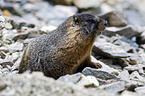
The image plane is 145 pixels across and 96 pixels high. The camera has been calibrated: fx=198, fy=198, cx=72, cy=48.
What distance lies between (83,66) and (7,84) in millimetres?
1617

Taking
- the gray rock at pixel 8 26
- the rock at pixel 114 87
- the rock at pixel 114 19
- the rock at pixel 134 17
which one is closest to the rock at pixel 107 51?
the rock at pixel 114 87

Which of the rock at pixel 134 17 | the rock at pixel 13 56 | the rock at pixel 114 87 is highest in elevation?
the rock at pixel 134 17

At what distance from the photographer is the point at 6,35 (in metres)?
6.09

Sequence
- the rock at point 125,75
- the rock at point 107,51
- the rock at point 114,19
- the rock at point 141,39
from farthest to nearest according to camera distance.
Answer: the rock at point 114,19 → the rock at point 141,39 → the rock at point 107,51 → the rock at point 125,75

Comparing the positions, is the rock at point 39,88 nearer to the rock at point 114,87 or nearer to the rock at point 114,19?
the rock at point 114,87

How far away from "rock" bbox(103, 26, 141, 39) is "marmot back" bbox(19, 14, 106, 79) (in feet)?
→ 9.89

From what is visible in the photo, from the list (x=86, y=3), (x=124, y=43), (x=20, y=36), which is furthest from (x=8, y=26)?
(x=86, y=3)

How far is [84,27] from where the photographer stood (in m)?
3.27

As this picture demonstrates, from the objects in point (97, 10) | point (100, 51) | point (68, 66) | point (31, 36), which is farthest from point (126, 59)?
point (97, 10)

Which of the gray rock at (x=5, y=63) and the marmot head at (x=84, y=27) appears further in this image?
the gray rock at (x=5, y=63)

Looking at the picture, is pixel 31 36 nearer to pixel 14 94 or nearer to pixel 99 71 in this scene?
pixel 99 71

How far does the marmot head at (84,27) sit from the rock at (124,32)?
3.05m

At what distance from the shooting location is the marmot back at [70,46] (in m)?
3.25

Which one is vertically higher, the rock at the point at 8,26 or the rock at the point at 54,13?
the rock at the point at 54,13
